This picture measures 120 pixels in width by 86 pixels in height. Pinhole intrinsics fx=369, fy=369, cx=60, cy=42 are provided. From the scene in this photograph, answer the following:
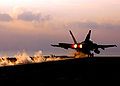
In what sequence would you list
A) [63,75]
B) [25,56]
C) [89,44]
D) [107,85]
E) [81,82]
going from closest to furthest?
[107,85], [81,82], [63,75], [25,56], [89,44]

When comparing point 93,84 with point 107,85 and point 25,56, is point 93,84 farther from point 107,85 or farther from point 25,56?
point 25,56

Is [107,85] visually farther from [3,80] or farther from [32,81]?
[3,80]

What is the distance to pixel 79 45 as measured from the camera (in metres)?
128

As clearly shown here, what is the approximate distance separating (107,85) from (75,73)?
926cm

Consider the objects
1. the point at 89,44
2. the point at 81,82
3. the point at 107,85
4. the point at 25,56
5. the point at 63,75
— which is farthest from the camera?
the point at 89,44

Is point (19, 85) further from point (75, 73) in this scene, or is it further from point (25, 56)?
point (25, 56)

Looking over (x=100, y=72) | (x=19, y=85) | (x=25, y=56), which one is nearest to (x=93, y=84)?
(x=19, y=85)

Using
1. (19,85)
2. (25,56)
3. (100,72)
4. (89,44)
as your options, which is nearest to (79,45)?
(89,44)

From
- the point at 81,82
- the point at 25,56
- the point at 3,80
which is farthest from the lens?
the point at 25,56

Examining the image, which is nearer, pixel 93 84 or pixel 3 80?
pixel 93 84

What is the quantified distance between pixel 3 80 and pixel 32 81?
122 inches

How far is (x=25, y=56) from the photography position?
87562 millimetres

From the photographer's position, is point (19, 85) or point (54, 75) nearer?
point (19, 85)

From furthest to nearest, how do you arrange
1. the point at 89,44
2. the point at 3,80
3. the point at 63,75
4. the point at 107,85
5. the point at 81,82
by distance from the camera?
the point at 89,44 → the point at 63,75 → the point at 3,80 → the point at 81,82 → the point at 107,85
